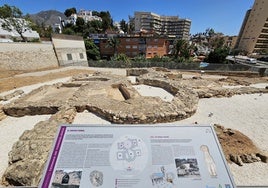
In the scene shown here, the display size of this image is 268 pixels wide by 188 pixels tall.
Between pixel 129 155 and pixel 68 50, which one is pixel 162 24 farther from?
pixel 129 155

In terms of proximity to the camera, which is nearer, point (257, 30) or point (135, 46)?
point (135, 46)

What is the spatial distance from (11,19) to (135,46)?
99.8ft

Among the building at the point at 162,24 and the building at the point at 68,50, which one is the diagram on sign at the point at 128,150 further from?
the building at the point at 162,24

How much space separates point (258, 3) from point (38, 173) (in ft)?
271

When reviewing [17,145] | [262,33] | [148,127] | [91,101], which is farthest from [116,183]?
[262,33]

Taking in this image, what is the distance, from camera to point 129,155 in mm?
2420

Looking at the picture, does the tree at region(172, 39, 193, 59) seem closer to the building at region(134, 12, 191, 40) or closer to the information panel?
the information panel

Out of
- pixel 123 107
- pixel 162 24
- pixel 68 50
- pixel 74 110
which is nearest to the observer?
pixel 123 107

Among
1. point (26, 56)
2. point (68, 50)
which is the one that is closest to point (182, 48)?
point (68, 50)

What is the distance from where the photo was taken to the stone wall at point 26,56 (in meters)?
19.5

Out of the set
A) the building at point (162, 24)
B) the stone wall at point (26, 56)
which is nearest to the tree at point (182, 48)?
the stone wall at point (26, 56)

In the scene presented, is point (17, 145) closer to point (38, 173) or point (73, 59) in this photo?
Result: point (38, 173)

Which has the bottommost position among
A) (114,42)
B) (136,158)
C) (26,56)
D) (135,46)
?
(135,46)

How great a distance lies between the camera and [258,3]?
192 feet
